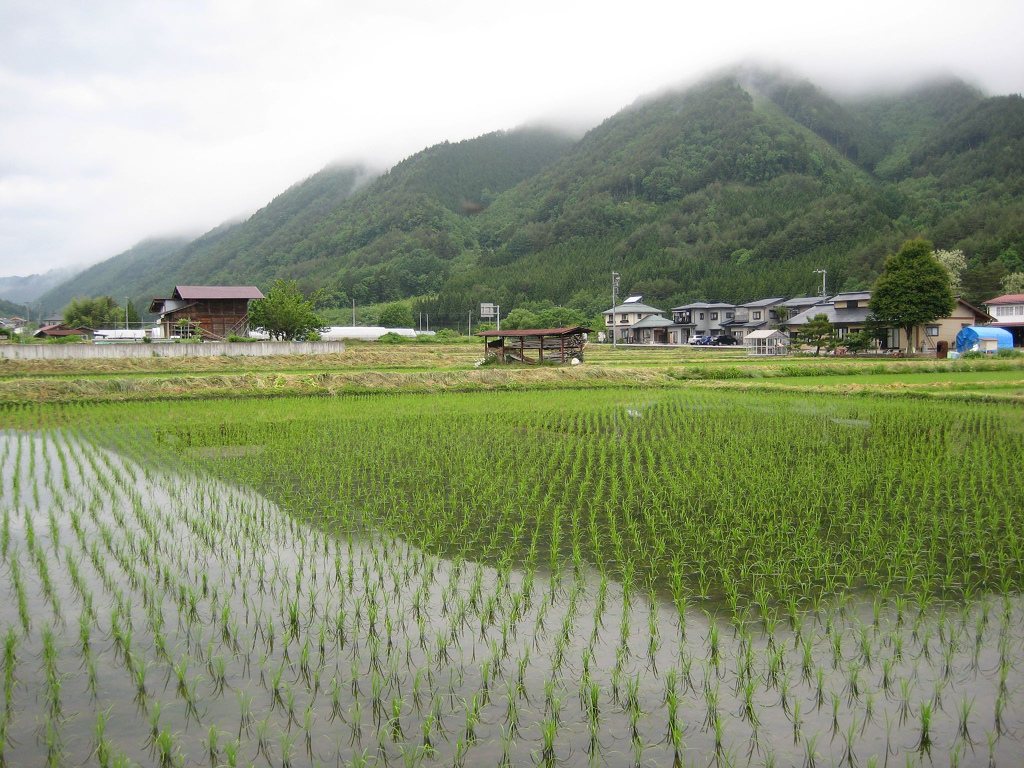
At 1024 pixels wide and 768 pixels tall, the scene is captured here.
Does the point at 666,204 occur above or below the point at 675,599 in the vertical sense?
above

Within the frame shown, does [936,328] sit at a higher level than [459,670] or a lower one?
higher

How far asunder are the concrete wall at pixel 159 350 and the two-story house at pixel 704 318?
135ft

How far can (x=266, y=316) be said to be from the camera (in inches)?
A: 1740

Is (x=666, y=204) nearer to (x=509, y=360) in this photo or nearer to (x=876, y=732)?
(x=509, y=360)

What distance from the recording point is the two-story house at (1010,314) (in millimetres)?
43844

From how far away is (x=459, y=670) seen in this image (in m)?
4.21

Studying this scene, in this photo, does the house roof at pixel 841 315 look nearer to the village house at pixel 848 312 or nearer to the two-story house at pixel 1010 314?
the village house at pixel 848 312

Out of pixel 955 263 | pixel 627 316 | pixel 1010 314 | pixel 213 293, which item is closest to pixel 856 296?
pixel 1010 314

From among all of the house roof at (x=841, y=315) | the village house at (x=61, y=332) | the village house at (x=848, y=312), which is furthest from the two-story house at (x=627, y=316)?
the village house at (x=61, y=332)

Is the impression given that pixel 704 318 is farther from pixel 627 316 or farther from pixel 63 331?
pixel 63 331

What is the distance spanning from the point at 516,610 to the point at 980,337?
43.1 m

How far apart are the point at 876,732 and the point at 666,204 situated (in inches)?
4681

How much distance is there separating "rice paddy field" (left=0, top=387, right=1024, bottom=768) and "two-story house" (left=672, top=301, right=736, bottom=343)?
58.8 meters

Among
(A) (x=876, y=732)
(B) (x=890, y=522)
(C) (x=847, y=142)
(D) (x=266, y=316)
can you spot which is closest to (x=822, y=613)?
(A) (x=876, y=732)
